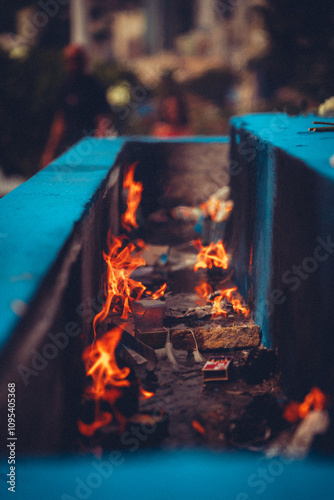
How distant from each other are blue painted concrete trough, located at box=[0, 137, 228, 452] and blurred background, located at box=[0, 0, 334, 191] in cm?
251

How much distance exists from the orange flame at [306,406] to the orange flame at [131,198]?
378 cm

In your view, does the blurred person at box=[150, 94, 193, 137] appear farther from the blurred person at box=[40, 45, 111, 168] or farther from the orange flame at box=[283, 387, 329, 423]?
the orange flame at box=[283, 387, 329, 423]

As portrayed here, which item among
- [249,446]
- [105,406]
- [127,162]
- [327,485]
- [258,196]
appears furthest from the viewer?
[127,162]

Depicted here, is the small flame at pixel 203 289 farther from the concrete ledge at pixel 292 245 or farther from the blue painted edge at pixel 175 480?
the blue painted edge at pixel 175 480

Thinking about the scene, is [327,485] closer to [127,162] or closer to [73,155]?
[73,155]

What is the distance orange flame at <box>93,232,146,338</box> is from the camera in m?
3.97

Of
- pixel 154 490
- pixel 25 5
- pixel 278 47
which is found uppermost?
pixel 25 5

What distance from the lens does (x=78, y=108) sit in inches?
275

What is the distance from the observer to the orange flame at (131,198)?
20.3ft

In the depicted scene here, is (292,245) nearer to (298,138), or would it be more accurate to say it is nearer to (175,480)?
(298,138)

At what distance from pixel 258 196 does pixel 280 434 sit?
1.80 meters

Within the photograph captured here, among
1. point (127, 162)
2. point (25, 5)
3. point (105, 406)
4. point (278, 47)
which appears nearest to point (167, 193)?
point (127, 162)

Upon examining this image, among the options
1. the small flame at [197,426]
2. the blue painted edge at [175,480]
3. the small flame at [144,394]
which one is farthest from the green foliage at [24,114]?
the blue painted edge at [175,480]

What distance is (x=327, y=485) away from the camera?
135cm
